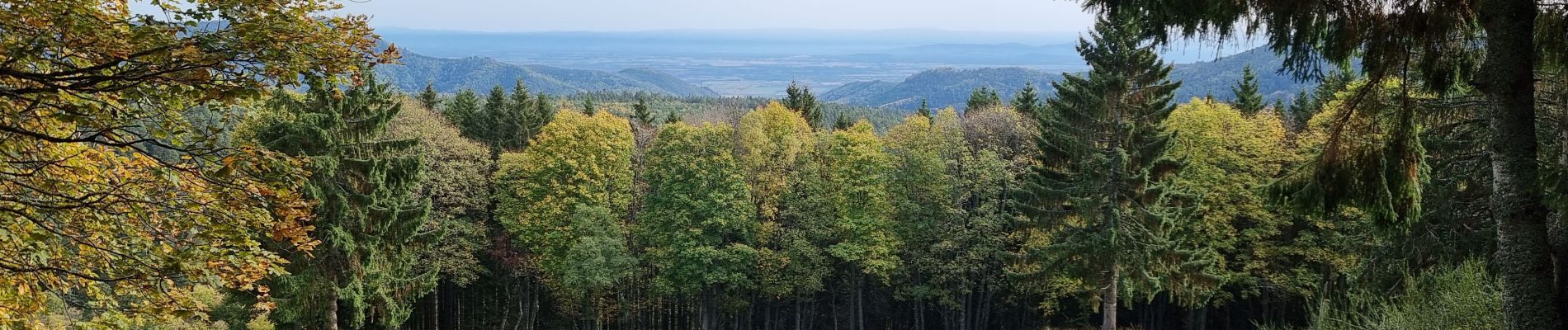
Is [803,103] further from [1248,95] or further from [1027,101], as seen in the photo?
[1248,95]

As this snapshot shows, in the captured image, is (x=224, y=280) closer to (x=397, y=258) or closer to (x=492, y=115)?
(x=397, y=258)

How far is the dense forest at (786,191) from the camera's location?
17.5ft

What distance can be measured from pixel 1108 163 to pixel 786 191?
1115 cm

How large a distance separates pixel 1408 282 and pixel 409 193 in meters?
19.2

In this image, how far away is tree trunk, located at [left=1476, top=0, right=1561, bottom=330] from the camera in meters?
5.16

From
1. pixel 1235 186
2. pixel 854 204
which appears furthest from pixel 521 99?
pixel 1235 186

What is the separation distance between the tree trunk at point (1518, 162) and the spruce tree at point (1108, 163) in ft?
43.2

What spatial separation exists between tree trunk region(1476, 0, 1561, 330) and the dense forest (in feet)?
0.06

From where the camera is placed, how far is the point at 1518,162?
5.28m

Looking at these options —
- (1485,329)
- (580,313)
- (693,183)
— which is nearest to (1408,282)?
(1485,329)

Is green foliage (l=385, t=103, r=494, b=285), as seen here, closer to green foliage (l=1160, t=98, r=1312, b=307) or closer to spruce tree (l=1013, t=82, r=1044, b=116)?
green foliage (l=1160, t=98, r=1312, b=307)

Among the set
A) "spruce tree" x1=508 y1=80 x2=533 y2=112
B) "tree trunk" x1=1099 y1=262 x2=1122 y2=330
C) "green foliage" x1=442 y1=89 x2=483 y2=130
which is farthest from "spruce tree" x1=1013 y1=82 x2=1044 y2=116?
"green foliage" x1=442 y1=89 x2=483 y2=130

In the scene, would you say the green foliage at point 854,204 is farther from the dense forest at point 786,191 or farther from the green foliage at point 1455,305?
the green foliage at point 1455,305

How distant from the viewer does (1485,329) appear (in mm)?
9141
